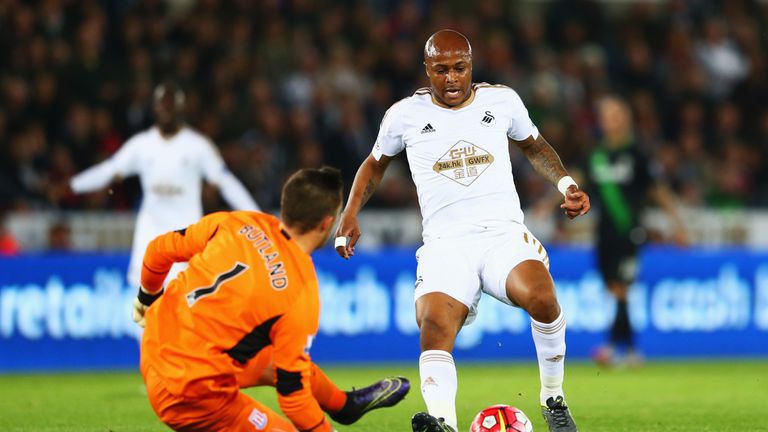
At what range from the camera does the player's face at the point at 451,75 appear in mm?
6641

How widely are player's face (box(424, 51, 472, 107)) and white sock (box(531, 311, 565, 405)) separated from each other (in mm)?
1299

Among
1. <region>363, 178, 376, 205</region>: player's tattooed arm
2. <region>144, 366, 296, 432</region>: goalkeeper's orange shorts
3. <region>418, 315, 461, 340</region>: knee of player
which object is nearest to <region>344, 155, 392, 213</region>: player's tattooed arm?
<region>363, 178, 376, 205</region>: player's tattooed arm

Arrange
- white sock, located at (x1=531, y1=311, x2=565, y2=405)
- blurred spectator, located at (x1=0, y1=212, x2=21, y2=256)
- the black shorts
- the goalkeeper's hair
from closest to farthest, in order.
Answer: the goalkeeper's hair → white sock, located at (x1=531, y1=311, x2=565, y2=405) → the black shorts → blurred spectator, located at (x1=0, y1=212, x2=21, y2=256)

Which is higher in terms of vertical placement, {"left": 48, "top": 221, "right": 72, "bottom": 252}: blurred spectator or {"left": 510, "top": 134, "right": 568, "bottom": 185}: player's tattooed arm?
{"left": 510, "top": 134, "right": 568, "bottom": 185}: player's tattooed arm

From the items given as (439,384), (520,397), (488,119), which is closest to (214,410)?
(439,384)

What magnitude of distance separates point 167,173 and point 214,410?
16.7 feet

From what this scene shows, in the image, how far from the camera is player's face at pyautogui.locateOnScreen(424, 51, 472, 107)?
6.64 m

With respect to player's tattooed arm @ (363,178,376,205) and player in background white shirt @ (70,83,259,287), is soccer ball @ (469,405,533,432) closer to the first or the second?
player's tattooed arm @ (363,178,376,205)

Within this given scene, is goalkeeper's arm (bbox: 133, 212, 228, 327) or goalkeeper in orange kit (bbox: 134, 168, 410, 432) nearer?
goalkeeper in orange kit (bbox: 134, 168, 410, 432)

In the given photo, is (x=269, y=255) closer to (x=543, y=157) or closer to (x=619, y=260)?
(x=543, y=157)

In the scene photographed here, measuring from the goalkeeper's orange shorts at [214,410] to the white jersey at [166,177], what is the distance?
15.7ft

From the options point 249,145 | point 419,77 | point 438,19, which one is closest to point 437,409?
point 249,145

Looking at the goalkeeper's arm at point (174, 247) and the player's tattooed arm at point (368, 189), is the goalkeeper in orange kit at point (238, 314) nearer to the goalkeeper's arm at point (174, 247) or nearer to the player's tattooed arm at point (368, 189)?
the goalkeeper's arm at point (174, 247)

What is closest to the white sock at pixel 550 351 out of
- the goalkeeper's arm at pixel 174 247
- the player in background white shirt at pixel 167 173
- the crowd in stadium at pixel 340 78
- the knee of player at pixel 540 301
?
the knee of player at pixel 540 301
